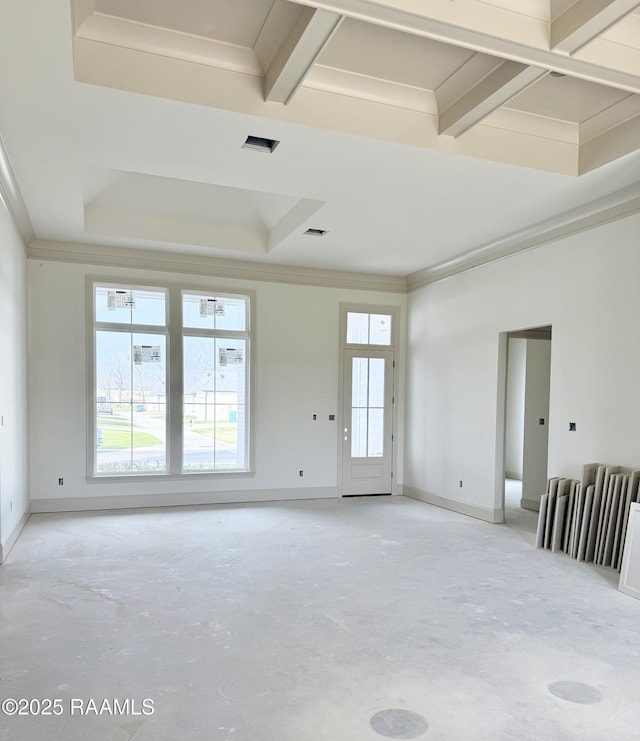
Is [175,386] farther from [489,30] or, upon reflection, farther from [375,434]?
[489,30]

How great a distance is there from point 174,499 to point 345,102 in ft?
16.8

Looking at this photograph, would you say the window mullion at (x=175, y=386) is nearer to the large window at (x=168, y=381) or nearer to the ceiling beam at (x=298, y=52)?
the large window at (x=168, y=381)

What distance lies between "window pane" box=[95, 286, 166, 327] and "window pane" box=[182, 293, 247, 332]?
12.5 inches

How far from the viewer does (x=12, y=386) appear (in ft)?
17.3

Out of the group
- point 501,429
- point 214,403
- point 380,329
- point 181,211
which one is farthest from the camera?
point 380,329

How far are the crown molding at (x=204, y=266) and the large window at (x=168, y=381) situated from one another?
11.6 inches

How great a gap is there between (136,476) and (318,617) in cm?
392

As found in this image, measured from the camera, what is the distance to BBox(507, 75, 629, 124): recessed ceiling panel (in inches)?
147

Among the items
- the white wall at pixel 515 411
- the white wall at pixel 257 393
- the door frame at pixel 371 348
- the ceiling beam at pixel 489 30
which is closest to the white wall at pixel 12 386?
the white wall at pixel 257 393

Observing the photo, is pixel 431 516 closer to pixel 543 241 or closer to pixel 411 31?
pixel 543 241

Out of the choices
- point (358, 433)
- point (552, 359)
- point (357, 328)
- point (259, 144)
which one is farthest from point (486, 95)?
point (358, 433)

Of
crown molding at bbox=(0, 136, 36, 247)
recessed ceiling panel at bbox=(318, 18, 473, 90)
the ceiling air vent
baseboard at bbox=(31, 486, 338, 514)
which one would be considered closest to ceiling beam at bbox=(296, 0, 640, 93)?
recessed ceiling panel at bbox=(318, 18, 473, 90)

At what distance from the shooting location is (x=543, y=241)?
5.58 m

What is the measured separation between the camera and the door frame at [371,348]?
25.3 feet
